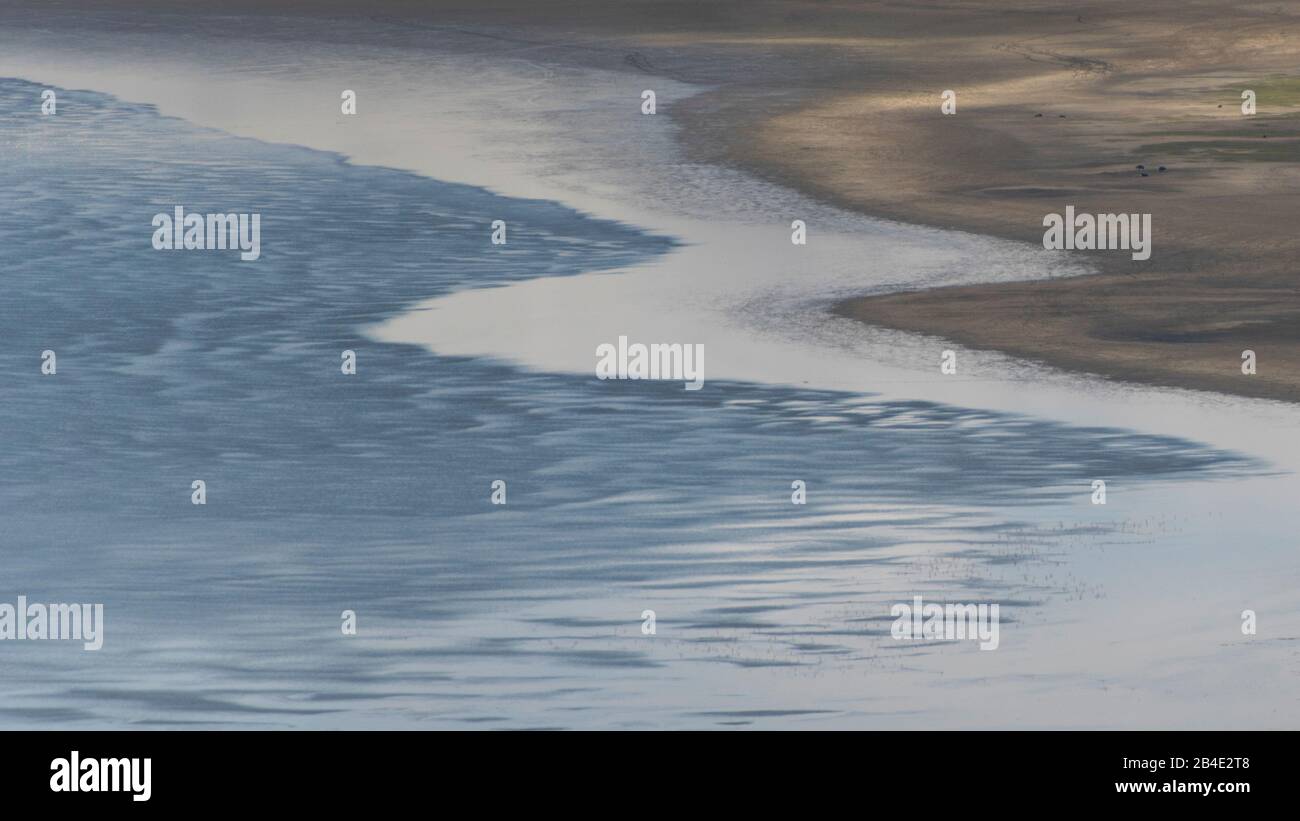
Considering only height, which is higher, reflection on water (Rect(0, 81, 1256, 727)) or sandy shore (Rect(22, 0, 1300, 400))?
sandy shore (Rect(22, 0, 1300, 400))

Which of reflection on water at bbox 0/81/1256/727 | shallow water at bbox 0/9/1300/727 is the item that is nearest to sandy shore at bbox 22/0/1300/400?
shallow water at bbox 0/9/1300/727

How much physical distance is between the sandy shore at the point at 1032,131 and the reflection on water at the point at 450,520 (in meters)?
2.46

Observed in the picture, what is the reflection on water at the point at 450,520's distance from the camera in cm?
760

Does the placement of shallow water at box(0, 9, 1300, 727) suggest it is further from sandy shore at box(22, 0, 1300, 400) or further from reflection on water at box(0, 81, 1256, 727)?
sandy shore at box(22, 0, 1300, 400)

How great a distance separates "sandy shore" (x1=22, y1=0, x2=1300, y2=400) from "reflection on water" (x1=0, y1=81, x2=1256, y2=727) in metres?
2.46

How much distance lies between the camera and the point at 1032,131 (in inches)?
915

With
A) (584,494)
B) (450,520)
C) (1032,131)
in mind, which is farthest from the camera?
(1032,131)

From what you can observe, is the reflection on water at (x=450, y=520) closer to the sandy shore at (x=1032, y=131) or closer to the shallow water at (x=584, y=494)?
the shallow water at (x=584, y=494)

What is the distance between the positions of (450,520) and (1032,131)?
1486 cm

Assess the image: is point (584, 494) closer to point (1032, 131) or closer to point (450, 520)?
point (450, 520)

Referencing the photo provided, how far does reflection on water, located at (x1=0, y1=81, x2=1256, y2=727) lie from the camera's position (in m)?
7.60

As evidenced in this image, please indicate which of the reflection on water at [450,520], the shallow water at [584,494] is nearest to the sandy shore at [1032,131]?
the shallow water at [584,494]

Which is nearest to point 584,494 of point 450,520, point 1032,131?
point 450,520
